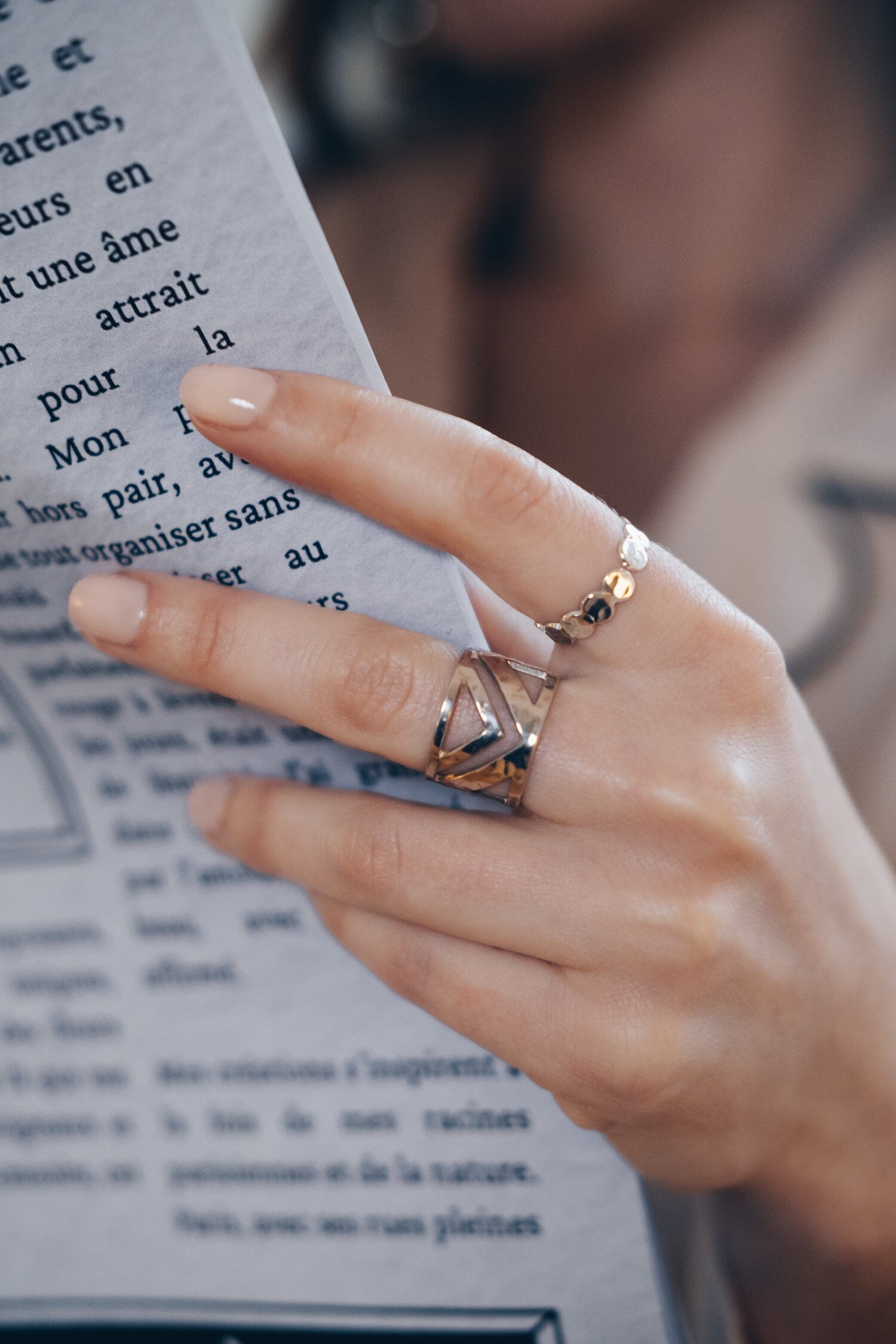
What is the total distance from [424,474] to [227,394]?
75mm

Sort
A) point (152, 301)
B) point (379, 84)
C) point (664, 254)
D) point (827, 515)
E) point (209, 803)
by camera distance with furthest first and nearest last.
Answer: point (379, 84), point (664, 254), point (827, 515), point (209, 803), point (152, 301)

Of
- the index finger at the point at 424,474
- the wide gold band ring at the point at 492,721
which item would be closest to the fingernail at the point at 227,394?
the index finger at the point at 424,474

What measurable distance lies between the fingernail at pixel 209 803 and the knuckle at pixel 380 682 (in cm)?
10

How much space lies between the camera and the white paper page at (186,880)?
257mm

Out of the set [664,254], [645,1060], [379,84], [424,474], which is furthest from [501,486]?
[379,84]

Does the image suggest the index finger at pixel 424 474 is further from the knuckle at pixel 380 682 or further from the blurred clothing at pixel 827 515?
the blurred clothing at pixel 827 515

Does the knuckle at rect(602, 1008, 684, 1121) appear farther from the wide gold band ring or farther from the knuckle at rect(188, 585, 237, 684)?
the knuckle at rect(188, 585, 237, 684)

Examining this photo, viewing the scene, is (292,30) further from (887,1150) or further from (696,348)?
(887,1150)

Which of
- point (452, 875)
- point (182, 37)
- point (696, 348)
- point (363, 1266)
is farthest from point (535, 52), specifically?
point (363, 1266)

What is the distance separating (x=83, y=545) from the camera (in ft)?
1.09

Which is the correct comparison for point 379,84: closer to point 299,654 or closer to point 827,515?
point 827,515

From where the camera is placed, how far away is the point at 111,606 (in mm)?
323

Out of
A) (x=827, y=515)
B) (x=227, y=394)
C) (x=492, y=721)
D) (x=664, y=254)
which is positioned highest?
(x=664, y=254)

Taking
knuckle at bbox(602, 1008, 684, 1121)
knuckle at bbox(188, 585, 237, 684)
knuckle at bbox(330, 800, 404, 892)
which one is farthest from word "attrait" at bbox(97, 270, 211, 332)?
knuckle at bbox(602, 1008, 684, 1121)
